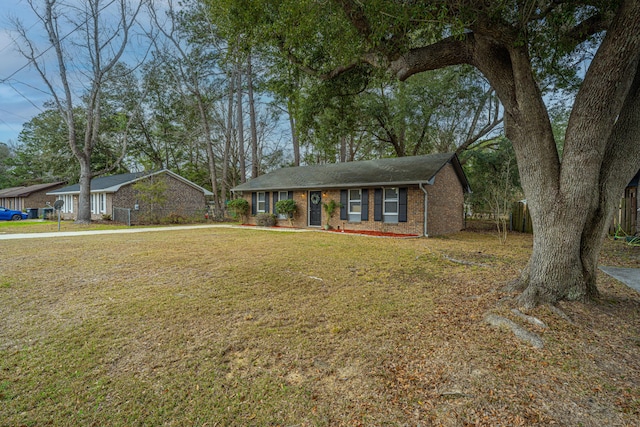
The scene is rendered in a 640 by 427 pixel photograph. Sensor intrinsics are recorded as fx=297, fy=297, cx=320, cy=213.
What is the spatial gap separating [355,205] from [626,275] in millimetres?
9744

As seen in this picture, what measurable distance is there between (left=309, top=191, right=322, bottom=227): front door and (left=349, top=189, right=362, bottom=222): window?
1754 mm

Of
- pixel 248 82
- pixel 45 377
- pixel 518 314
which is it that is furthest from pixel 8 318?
pixel 248 82

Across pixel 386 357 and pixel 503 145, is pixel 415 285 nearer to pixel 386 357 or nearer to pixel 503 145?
pixel 386 357

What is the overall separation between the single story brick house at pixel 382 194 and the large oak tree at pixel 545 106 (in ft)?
24.1

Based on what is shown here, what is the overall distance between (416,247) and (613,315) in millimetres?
5636

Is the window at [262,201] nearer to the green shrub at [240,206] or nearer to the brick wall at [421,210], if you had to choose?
the green shrub at [240,206]

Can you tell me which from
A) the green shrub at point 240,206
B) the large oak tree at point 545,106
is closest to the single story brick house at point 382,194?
the green shrub at point 240,206

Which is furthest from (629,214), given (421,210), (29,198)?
(29,198)

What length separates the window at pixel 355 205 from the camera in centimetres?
1402

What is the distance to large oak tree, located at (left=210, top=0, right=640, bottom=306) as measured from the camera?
3.35m

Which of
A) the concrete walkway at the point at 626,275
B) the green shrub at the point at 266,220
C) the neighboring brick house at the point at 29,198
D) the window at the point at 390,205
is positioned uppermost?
the neighboring brick house at the point at 29,198

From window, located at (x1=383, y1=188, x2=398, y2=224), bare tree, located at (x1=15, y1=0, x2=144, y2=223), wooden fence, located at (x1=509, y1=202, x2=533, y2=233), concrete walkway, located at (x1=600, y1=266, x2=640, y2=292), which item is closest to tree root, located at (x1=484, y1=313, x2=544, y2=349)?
concrete walkway, located at (x1=600, y1=266, x2=640, y2=292)

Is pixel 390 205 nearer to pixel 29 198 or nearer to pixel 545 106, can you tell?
pixel 545 106

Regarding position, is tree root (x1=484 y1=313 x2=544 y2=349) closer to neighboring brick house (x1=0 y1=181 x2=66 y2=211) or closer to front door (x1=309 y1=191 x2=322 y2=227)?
front door (x1=309 y1=191 x2=322 y2=227)
